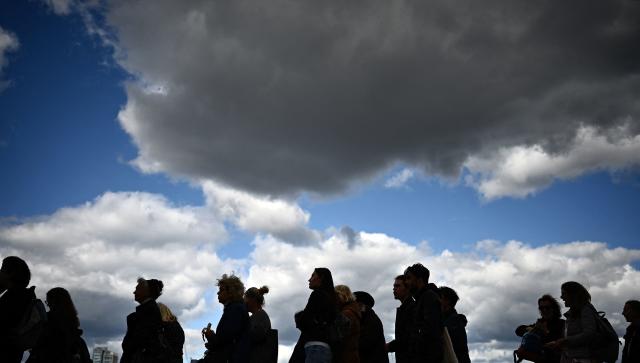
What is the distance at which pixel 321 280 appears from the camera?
8008 mm

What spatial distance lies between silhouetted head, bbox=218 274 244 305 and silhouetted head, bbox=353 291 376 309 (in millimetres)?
2200

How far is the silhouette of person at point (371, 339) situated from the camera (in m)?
8.38

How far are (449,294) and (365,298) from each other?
A: 2.07 meters

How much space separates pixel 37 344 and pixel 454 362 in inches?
246

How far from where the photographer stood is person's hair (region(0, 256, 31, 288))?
736 centimetres

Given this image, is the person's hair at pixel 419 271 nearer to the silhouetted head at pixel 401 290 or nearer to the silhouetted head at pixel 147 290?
the silhouetted head at pixel 401 290

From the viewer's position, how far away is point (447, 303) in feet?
32.9

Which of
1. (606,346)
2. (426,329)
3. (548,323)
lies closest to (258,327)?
(426,329)

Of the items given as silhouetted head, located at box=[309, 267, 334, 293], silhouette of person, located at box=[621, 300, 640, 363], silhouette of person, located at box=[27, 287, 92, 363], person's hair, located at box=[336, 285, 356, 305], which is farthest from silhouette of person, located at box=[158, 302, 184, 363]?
silhouette of person, located at box=[621, 300, 640, 363]

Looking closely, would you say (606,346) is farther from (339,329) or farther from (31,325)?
(31,325)

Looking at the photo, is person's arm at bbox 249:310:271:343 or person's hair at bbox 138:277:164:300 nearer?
person's arm at bbox 249:310:271:343

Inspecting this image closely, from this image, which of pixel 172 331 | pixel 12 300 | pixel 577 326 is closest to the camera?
pixel 12 300

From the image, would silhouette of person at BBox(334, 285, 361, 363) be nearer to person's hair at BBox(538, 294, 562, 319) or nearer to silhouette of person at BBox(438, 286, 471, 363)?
silhouette of person at BBox(438, 286, 471, 363)

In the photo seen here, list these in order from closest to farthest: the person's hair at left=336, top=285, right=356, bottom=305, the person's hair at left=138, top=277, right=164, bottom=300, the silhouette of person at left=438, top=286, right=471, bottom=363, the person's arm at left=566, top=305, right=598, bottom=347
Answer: the person's arm at left=566, top=305, right=598, bottom=347, the person's hair at left=336, top=285, right=356, bottom=305, the person's hair at left=138, top=277, right=164, bottom=300, the silhouette of person at left=438, top=286, right=471, bottom=363
